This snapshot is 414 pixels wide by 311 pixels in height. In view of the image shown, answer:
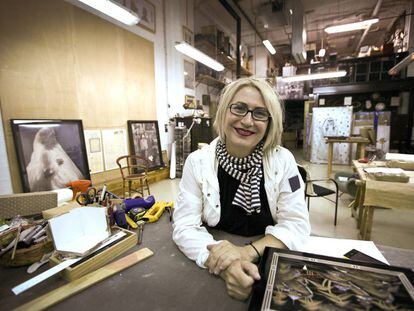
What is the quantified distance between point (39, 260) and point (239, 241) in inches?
35.5

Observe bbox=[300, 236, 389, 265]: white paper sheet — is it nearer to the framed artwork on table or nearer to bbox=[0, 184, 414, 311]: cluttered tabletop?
bbox=[0, 184, 414, 311]: cluttered tabletop

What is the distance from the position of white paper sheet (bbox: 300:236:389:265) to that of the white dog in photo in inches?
128

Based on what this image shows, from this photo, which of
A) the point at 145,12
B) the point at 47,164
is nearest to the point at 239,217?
the point at 47,164

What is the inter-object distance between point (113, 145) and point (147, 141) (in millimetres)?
835

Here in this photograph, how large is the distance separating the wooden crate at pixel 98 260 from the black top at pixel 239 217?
A: 1.53 ft

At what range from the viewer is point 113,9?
288cm

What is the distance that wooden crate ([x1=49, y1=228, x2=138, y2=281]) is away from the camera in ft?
2.74

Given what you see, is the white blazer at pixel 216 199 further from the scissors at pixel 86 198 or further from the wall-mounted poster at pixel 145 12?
the wall-mounted poster at pixel 145 12

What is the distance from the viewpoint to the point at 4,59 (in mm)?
A: 2670

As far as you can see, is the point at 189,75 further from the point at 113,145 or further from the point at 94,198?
the point at 94,198

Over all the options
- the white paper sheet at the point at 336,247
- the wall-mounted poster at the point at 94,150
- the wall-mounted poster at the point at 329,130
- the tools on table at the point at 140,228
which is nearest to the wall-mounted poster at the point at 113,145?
the wall-mounted poster at the point at 94,150

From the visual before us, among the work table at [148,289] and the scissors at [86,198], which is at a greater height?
the scissors at [86,198]

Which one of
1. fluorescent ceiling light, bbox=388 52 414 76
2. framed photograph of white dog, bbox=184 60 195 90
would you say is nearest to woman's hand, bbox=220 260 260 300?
framed photograph of white dog, bbox=184 60 195 90

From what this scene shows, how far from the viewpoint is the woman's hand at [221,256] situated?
2.77ft
